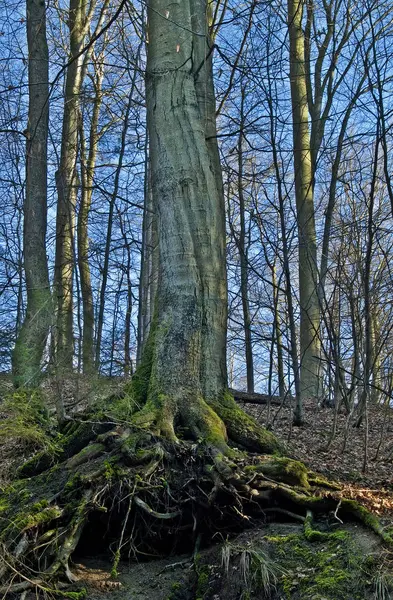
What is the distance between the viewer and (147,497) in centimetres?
362

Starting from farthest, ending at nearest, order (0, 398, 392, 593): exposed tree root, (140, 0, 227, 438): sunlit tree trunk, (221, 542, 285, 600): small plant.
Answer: (140, 0, 227, 438): sunlit tree trunk
(0, 398, 392, 593): exposed tree root
(221, 542, 285, 600): small plant

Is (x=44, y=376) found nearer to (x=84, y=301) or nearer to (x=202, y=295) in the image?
(x=202, y=295)

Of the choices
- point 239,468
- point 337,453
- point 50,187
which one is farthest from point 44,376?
point 50,187

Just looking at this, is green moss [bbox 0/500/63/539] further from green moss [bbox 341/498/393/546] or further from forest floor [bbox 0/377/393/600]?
green moss [bbox 341/498/393/546]

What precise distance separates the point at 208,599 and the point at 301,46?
11295mm

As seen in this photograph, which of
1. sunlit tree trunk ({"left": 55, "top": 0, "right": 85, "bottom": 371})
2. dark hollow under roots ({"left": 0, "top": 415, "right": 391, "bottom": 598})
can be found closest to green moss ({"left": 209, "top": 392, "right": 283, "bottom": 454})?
→ dark hollow under roots ({"left": 0, "top": 415, "right": 391, "bottom": 598})

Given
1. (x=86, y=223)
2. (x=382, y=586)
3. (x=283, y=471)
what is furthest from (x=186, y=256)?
(x=86, y=223)

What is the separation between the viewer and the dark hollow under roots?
11.3 ft

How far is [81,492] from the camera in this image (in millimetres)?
3539

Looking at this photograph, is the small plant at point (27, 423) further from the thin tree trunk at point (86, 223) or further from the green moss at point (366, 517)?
the thin tree trunk at point (86, 223)

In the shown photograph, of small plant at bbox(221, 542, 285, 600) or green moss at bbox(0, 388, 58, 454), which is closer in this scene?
small plant at bbox(221, 542, 285, 600)

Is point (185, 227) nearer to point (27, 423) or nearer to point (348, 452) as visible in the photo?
point (27, 423)

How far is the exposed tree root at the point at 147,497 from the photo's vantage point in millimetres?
3328

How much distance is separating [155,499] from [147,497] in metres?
0.06
